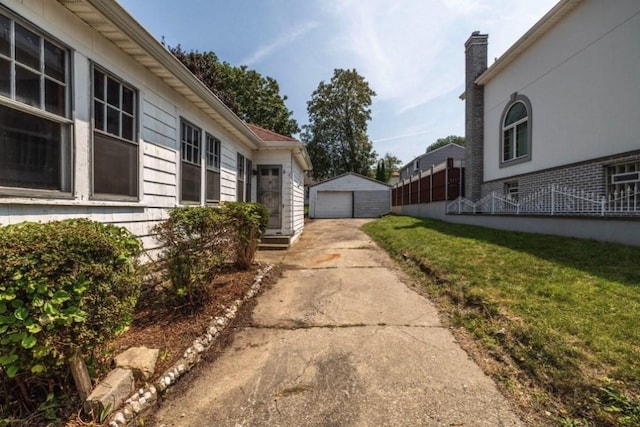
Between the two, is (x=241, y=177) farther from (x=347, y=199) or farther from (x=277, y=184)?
(x=347, y=199)

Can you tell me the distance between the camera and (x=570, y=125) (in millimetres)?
8891

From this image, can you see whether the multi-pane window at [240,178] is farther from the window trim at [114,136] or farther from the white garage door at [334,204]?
the white garage door at [334,204]

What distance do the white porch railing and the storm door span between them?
23.8 ft

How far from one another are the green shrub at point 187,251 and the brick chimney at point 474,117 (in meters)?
13.1

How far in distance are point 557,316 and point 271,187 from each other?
7.99 meters

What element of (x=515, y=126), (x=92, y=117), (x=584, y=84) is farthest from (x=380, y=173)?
(x=92, y=117)

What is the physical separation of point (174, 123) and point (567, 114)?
10.4 metres

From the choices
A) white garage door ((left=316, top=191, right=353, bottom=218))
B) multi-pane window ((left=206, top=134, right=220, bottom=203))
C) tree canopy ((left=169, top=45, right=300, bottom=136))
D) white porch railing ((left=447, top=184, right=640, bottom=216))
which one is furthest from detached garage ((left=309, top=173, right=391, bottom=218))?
multi-pane window ((left=206, top=134, right=220, bottom=203))

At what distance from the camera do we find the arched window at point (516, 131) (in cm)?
1105

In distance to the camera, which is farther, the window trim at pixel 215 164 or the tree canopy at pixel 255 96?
the tree canopy at pixel 255 96

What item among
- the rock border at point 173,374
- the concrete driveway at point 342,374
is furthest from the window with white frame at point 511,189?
the rock border at point 173,374

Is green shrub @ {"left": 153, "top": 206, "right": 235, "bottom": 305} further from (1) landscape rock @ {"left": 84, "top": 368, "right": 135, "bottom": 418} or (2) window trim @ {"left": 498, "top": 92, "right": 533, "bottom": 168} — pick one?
(2) window trim @ {"left": 498, "top": 92, "right": 533, "bottom": 168}

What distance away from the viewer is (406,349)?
3.25 m

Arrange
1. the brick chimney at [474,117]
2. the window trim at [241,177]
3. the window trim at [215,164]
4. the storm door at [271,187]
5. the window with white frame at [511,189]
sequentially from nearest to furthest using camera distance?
the window trim at [215,164] < the window trim at [241,177] < the storm door at [271,187] < the window with white frame at [511,189] < the brick chimney at [474,117]
